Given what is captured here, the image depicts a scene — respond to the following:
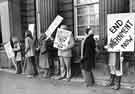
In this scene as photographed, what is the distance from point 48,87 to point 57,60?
162cm

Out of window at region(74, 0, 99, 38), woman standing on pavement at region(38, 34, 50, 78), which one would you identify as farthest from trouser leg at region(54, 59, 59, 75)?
window at region(74, 0, 99, 38)

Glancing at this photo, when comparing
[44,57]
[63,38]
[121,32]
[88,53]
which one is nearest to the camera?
[121,32]

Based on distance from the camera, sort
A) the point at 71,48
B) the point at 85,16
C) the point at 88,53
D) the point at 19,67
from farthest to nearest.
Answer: the point at 19,67
the point at 85,16
the point at 71,48
the point at 88,53

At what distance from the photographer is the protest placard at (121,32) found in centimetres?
487

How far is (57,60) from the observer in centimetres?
698

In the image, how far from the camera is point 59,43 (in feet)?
20.6

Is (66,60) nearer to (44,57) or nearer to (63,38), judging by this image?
(63,38)

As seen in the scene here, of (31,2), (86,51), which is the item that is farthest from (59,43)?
(31,2)

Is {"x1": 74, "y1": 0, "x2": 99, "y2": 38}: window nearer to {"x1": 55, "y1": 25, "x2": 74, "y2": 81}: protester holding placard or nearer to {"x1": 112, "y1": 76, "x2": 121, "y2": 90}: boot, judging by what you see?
{"x1": 55, "y1": 25, "x2": 74, "y2": 81}: protester holding placard

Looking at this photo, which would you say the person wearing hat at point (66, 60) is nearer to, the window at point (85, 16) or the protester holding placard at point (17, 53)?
the window at point (85, 16)

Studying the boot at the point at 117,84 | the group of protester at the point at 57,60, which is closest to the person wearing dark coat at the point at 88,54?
the group of protester at the point at 57,60

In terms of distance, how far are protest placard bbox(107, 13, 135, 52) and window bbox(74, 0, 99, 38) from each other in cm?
198

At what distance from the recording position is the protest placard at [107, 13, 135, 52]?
4871mm

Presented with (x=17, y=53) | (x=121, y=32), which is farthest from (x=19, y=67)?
(x=121, y=32)
